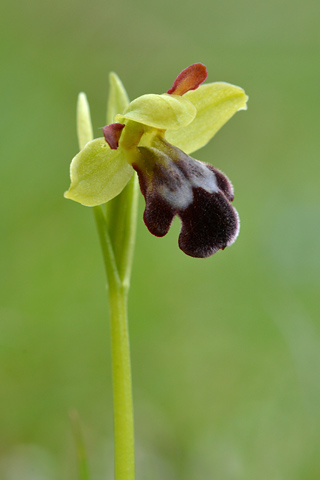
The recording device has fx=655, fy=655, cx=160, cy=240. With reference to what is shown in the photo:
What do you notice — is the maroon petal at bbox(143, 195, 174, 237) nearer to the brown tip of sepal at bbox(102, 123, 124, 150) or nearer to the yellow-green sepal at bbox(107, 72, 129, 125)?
the brown tip of sepal at bbox(102, 123, 124, 150)

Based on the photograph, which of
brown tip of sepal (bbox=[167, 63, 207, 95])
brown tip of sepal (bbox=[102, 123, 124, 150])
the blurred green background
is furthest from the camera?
the blurred green background

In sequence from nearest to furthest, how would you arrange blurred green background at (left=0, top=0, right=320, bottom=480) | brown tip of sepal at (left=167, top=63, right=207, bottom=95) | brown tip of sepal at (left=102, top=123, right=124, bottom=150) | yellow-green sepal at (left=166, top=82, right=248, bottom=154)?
brown tip of sepal at (left=102, top=123, right=124, bottom=150) → brown tip of sepal at (left=167, top=63, right=207, bottom=95) → yellow-green sepal at (left=166, top=82, right=248, bottom=154) → blurred green background at (left=0, top=0, right=320, bottom=480)

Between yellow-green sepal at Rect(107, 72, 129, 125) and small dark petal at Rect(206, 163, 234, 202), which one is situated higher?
yellow-green sepal at Rect(107, 72, 129, 125)

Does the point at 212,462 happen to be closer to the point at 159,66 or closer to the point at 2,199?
the point at 2,199

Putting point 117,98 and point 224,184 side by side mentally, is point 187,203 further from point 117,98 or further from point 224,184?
point 117,98

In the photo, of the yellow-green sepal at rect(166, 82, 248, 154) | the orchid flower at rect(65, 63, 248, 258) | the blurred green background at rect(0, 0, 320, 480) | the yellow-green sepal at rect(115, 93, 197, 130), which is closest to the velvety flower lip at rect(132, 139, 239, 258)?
the orchid flower at rect(65, 63, 248, 258)

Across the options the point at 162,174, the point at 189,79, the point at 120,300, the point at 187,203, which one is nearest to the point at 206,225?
the point at 187,203

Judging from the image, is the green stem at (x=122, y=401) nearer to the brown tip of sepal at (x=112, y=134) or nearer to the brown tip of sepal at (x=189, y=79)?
the brown tip of sepal at (x=112, y=134)

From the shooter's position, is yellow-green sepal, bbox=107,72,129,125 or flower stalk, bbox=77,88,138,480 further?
yellow-green sepal, bbox=107,72,129,125
